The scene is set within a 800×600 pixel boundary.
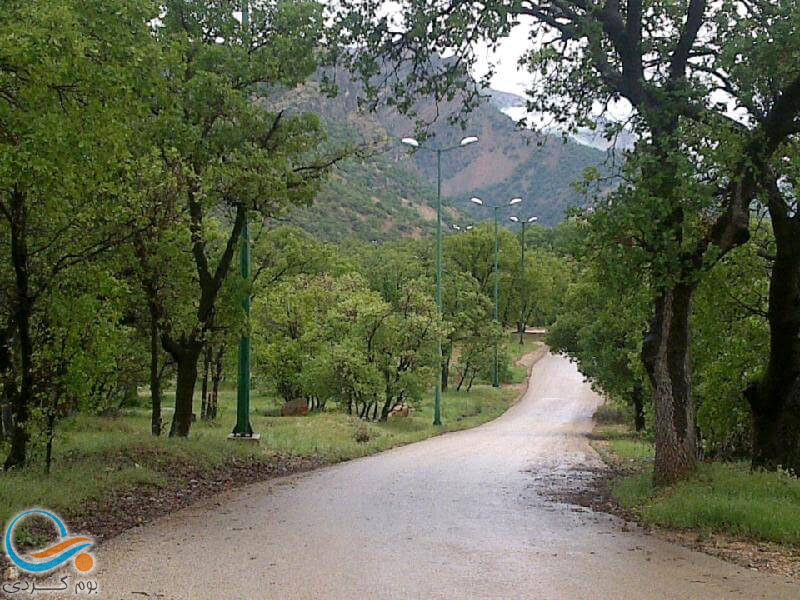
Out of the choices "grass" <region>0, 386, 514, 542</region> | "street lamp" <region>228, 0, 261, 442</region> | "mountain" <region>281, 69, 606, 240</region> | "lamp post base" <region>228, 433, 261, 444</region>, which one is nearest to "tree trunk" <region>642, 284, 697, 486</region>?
"grass" <region>0, 386, 514, 542</region>

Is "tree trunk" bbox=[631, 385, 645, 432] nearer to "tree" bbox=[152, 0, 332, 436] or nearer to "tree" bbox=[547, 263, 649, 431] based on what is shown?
"tree" bbox=[547, 263, 649, 431]

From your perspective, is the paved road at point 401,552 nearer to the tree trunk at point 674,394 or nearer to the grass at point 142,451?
the grass at point 142,451

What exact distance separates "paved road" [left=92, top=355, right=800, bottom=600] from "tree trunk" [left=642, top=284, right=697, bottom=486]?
1.67 m

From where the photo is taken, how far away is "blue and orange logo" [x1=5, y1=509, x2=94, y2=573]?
24.8 feet

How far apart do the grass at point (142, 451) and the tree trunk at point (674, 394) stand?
7585mm

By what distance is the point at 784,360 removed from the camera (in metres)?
13.0

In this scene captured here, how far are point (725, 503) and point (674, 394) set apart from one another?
264cm

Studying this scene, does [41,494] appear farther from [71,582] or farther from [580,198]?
[580,198]

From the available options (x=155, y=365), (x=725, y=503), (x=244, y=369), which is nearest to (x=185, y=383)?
(x=155, y=365)

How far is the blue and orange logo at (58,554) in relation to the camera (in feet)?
24.8

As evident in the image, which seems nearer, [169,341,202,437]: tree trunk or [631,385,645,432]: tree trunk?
[169,341,202,437]: tree trunk

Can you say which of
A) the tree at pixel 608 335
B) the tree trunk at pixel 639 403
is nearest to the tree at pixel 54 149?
the tree at pixel 608 335

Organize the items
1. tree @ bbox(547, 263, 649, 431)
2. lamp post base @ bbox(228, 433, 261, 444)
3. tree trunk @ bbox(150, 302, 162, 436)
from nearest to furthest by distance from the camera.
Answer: tree @ bbox(547, 263, 649, 431) → tree trunk @ bbox(150, 302, 162, 436) → lamp post base @ bbox(228, 433, 261, 444)

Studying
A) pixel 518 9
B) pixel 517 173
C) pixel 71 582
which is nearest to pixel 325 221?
pixel 517 173
